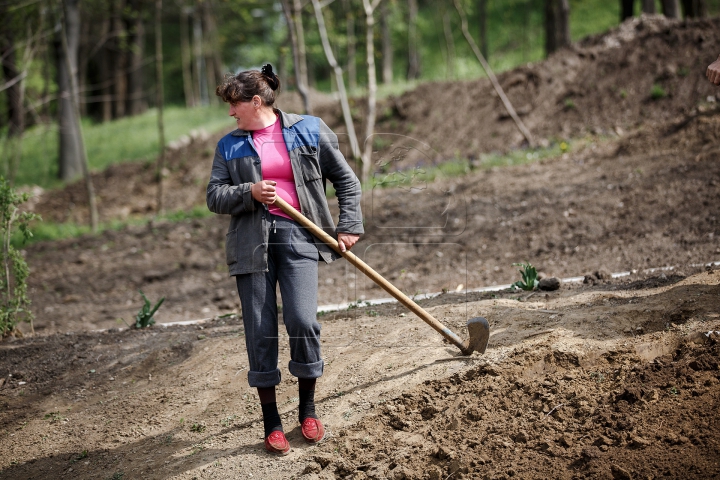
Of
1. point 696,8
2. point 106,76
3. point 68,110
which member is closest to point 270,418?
point 696,8

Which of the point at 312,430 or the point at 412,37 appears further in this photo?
the point at 412,37

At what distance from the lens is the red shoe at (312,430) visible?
3.92 metres

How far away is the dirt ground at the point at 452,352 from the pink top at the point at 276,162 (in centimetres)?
137

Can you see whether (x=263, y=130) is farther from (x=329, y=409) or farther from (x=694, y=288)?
Result: (x=694, y=288)

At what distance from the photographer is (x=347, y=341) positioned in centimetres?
505

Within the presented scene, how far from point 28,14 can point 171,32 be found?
25.9 m

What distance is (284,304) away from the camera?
3.70m

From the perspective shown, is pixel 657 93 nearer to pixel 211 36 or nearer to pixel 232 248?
pixel 232 248

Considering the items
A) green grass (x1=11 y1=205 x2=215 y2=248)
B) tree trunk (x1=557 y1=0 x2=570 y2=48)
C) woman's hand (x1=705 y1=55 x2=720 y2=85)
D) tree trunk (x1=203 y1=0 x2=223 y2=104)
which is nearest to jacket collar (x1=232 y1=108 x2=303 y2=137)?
woman's hand (x1=705 y1=55 x2=720 y2=85)

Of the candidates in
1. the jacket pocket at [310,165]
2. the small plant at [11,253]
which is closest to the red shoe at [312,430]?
the jacket pocket at [310,165]

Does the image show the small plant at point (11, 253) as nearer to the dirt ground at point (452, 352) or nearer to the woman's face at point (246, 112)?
the dirt ground at point (452, 352)

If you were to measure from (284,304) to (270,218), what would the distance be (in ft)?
1.53

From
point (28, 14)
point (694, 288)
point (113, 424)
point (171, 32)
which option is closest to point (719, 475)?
point (694, 288)

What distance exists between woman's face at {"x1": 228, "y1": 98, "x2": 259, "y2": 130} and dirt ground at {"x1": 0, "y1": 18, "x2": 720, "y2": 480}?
180 centimetres
